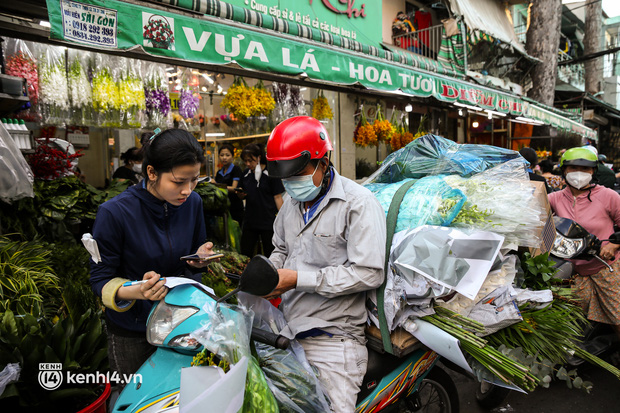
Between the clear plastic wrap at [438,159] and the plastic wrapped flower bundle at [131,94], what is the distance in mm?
3483

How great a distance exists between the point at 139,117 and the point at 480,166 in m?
→ 4.23

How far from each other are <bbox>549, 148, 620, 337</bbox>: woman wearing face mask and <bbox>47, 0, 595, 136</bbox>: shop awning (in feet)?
7.80

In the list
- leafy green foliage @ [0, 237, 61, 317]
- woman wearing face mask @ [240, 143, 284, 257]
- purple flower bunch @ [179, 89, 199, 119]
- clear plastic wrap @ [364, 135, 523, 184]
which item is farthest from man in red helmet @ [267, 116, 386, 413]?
purple flower bunch @ [179, 89, 199, 119]

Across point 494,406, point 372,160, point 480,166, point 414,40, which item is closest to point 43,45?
point 480,166

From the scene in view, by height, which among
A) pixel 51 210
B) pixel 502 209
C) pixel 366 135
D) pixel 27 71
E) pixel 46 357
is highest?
pixel 27 71

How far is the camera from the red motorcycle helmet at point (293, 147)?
182 cm

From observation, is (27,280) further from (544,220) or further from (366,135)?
(366,135)

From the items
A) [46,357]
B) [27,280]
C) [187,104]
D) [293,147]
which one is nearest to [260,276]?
[293,147]

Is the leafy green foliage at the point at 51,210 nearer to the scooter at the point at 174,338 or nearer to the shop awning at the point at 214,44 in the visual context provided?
the shop awning at the point at 214,44

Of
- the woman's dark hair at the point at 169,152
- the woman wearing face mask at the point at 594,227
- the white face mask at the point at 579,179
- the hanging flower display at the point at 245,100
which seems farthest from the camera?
the hanging flower display at the point at 245,100

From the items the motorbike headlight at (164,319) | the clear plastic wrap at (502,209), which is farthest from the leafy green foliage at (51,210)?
the clear plastic wrap at (502,209)

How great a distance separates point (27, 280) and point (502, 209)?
3.34 metres

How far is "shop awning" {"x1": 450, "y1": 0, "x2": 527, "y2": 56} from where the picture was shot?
397 inches

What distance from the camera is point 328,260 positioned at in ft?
6.19
